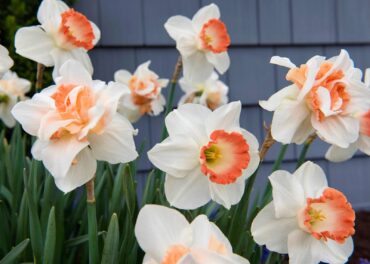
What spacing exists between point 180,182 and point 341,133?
0.25 m

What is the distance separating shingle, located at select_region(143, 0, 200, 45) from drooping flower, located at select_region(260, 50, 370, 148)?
176 centimetres

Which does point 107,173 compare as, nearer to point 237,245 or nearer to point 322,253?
point 237,245

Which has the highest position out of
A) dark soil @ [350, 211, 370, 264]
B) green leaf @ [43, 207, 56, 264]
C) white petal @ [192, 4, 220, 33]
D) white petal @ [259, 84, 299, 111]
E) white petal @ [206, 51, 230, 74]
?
white petal @ [192, 4, 220, 33]

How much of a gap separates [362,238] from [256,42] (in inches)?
44.5

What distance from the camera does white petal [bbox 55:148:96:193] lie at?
0.67 m

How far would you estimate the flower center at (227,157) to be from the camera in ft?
2.24

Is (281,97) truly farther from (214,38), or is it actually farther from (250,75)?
(250,75)

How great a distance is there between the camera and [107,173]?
1142 mm

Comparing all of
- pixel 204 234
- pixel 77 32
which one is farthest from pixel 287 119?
pixel 77 32

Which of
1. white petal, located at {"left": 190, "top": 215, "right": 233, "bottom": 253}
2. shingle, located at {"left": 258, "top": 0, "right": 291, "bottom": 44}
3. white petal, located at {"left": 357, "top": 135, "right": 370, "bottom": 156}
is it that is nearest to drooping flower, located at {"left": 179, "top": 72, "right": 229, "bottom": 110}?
shingle, located at {"left": 258, "top": 0, "right": 291, "bottom": 44}

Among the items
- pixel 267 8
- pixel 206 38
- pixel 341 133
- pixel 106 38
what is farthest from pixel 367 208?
pixel 341 133

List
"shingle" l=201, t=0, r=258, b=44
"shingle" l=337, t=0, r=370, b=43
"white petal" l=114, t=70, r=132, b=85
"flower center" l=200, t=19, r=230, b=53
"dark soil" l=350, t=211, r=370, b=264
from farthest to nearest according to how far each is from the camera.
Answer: "shingle" l=337, t=0, r=370, b=43 < "shingle" l=201, t=0, r=258, b=44 < "dark soil" l=350, t=211, r=370, b=264 < "white petal" l=114, t=70, r=132, b=85 < "flower center" l=200, t=19, r=230, b=53

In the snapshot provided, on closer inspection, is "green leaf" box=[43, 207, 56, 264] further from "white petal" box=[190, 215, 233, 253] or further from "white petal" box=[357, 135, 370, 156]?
"white petal" box=[357, 135, 370, 156]

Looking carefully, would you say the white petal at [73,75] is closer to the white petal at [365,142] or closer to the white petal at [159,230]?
the white petal at [159,230]
